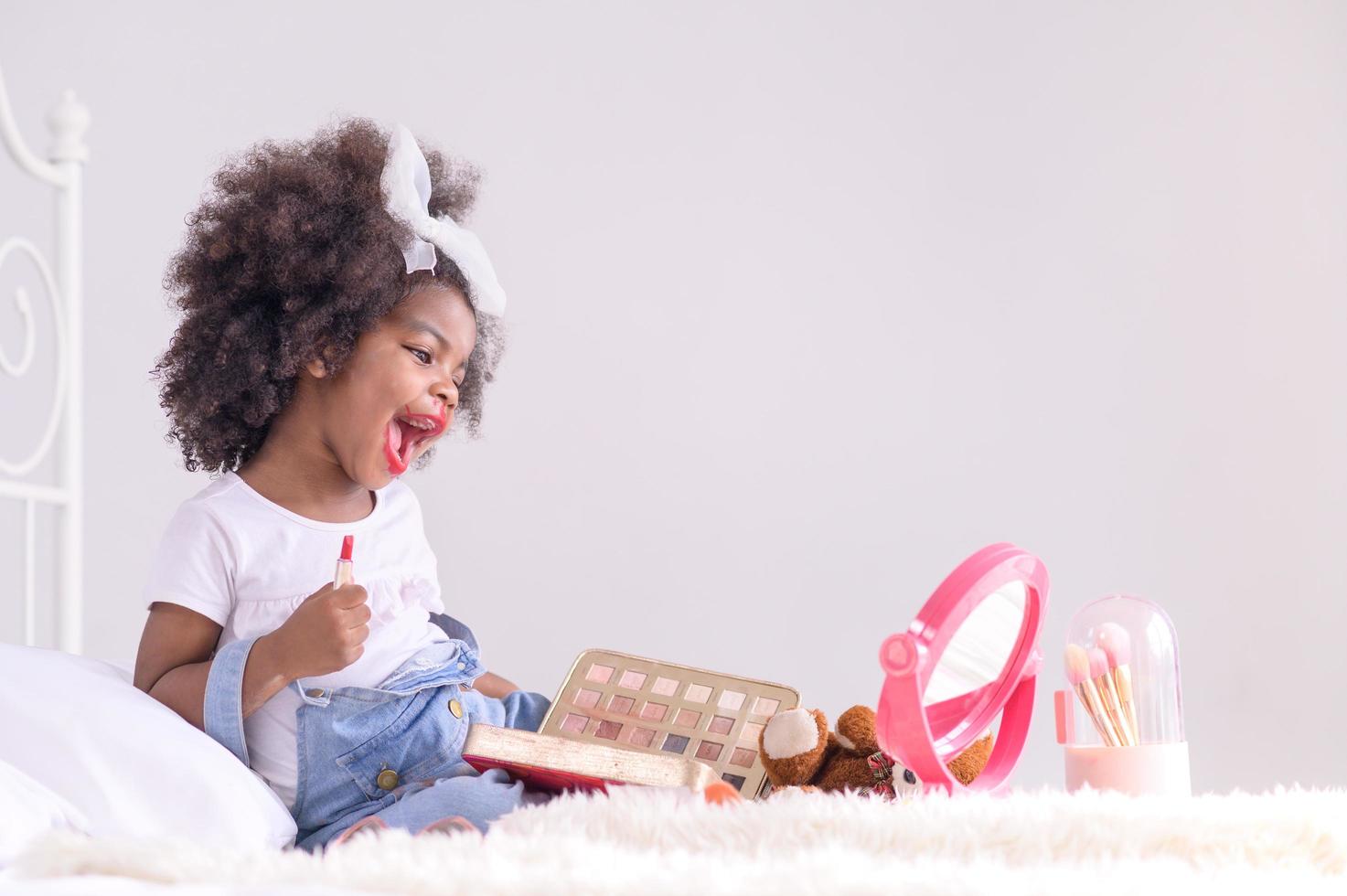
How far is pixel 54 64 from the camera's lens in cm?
210

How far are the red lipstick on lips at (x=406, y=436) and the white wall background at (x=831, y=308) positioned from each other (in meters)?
0.91

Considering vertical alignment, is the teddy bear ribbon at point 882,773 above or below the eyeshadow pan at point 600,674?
below

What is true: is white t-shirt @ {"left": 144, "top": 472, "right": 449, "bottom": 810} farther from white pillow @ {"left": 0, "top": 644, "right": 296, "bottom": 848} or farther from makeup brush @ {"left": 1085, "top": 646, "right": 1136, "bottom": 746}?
makeup brush @ {"left": 1085, "top": 646, "right": 1136, "bottom": 746}

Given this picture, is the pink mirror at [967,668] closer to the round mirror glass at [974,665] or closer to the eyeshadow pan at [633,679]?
the round mirror glass at [974,665]

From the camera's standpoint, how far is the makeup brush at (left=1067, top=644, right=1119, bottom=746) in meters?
0.93

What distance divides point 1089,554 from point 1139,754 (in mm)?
1259

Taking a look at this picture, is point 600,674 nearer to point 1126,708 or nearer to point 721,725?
point 721,725

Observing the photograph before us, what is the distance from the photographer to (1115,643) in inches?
39.1

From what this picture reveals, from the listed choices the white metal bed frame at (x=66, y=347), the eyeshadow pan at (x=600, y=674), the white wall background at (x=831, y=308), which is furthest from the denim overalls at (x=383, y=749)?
the white wall background at (x=831, y=308)

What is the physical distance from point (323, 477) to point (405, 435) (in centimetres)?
9

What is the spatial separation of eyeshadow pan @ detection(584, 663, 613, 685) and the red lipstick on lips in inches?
10.5

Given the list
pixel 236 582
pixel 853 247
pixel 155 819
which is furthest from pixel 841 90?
pixel 155 819

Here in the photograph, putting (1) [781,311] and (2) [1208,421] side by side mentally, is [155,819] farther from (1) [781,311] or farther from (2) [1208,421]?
(2) [1208,421]

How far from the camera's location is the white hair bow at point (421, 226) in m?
1.23
